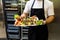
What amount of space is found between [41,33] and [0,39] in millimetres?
1479

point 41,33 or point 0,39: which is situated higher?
point 41,33

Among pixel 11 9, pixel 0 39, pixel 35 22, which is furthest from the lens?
pixel 0 39

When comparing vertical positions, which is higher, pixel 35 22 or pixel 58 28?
pixel 35 22

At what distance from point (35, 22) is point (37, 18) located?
0.15ft

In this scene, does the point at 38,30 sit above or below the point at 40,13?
below

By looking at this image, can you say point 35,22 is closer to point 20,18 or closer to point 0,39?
point 20,18

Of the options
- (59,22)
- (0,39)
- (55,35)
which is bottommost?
(0,39)

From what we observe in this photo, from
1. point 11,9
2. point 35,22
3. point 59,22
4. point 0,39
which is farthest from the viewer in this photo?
point 0,39

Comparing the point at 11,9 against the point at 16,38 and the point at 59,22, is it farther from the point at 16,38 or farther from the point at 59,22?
the point at 59,22

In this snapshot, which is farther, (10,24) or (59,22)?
(10,24)

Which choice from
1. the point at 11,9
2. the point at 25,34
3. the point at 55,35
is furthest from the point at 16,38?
the point at 55,35

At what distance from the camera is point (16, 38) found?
295 cm

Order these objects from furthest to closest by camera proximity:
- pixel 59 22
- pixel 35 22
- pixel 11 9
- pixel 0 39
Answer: pixel 0 39 → pixel 11 9 → pixel 59 22 → pixel 35 22

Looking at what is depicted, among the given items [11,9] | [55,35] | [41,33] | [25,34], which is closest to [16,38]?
[25,34]
